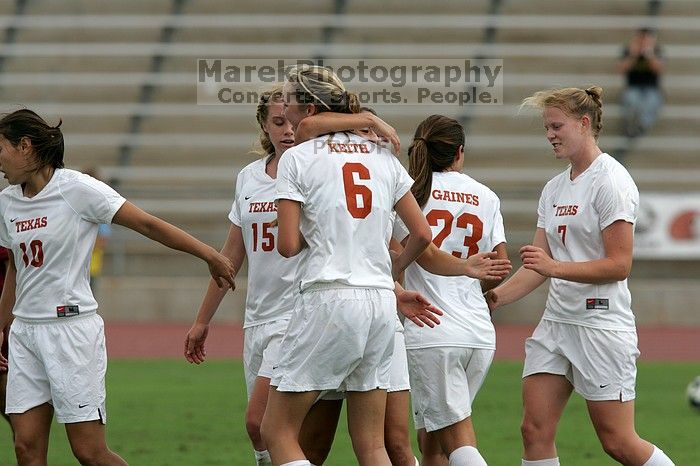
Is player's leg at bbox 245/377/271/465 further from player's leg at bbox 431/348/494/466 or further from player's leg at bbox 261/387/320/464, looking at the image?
player's leg at bbox 261/387/320/464

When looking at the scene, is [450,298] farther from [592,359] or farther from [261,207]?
[261,207]

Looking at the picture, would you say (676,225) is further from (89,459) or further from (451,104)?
(89,459)

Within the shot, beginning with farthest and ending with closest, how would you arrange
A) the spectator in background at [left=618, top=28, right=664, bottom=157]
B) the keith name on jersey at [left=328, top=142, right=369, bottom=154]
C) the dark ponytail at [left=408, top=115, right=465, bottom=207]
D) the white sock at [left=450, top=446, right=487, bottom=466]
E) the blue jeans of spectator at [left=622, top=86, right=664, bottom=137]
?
the blue jeans of spectator at [left=622, top=86, right=664, bottom=137] → the spectator in background at [left=618, top=28, right=664, bottom=157] → the dark ponytail at [left=408, top=115, right=465, bottom=207] → the white sock at [left=450, top=446, right=487, bottom=466] → the keith name on jersey at [left=328, top=142, right=369, bottom=154]

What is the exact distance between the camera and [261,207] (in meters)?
6.80

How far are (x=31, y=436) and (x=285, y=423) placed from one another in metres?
1.31

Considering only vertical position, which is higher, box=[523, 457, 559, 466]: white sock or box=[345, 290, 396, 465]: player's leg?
box=[345, 290, 396, 465]: player's leg

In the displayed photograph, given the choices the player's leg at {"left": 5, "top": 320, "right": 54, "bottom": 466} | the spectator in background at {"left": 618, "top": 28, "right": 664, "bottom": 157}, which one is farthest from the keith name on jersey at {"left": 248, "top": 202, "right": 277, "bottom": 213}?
the spectator in background at {"left": 618, "top": 28, "right": 664, "bottom": 157}

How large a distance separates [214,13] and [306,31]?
2.13 meters

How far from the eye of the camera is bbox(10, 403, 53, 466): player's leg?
605 cm

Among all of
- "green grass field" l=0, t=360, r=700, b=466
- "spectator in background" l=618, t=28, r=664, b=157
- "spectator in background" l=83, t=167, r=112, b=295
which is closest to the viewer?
"green grass field" l=0, t=360, r=700, b=466

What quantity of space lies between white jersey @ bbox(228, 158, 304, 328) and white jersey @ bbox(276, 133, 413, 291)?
116cm

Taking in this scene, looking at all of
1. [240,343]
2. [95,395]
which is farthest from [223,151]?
[95,395]

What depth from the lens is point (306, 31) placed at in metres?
25.8

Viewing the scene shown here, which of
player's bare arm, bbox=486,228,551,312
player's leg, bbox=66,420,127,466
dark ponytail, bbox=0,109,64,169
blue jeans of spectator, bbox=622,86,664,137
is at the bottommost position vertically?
player's leg, bbox=66,420,127,466
